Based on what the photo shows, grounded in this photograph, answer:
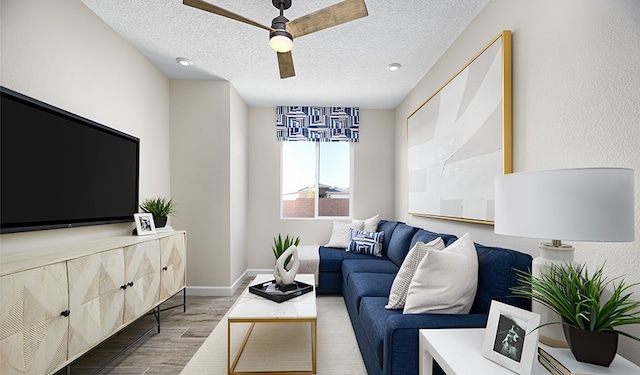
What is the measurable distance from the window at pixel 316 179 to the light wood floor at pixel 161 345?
2.09 m

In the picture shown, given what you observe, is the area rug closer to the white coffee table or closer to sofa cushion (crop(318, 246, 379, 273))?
the white coffee table

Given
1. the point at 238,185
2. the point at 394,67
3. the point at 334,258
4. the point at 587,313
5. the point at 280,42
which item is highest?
the point at 394,67

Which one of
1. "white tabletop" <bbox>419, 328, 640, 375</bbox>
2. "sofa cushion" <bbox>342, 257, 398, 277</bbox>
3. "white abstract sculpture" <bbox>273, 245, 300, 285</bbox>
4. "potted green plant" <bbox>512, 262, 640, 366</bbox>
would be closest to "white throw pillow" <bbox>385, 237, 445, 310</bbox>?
"white tabletop" <bbox>419, 328, 640, 375</bbox>

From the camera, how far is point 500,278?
5.32 feet

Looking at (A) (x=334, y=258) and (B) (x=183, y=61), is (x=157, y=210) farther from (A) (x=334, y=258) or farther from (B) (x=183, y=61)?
(A) (x=334, y=258)

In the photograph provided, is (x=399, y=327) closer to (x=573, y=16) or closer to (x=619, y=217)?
(x=619, y=217)

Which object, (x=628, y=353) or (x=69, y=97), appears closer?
(x=628, y=353)

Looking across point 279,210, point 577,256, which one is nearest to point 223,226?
point 279,210

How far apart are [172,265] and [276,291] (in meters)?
1.19

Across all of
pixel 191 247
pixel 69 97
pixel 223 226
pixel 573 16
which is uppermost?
pixel 573 16

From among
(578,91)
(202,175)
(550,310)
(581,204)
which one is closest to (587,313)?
(550,310)

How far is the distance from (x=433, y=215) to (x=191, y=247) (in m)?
2.94

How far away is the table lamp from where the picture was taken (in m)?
0.96

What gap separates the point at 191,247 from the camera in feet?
12.5
